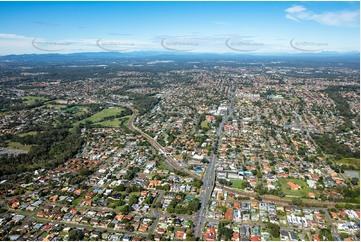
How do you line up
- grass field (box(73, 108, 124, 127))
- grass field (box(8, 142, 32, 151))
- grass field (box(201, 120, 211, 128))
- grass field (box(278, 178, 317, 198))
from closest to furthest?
grass field (box(278, 178, 317, 198))
grass field (box(8, 142, 32, 151))
grass field (box(201, 120, 211, 128))
grass field (box(73, 108, 124, 127))

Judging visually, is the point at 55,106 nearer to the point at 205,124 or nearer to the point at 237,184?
the point at 205,124

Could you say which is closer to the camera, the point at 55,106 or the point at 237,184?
the point at 237,184

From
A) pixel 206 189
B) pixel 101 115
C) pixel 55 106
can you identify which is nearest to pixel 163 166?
pixel 206 189

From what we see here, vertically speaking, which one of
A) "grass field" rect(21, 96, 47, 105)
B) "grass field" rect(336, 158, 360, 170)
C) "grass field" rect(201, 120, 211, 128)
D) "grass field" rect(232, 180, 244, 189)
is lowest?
"grass field" rect(232, 180, 244, 189)

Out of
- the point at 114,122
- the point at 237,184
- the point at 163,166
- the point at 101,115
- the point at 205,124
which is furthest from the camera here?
the point at 101,115

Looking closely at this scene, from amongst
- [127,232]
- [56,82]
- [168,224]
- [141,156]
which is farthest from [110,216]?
[56,82]

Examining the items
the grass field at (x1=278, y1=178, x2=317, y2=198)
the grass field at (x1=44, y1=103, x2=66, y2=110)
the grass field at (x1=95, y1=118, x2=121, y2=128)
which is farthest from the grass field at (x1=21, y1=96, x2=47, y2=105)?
the grass field at (x1=278, y1=178, x2=317, y2=198)

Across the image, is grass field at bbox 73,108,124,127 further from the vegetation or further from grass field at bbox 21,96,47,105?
grass field at bbox 21,96,47,105

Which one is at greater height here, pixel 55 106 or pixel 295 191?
pixel 55 106

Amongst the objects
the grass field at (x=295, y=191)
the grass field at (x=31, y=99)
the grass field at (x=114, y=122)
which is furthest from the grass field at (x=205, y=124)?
the grass field at (x=31, y=99)
